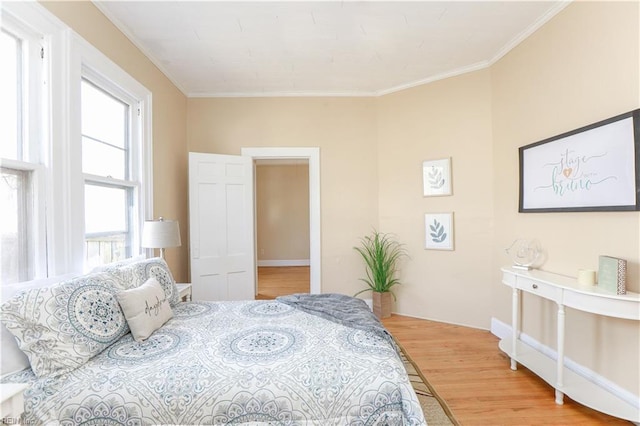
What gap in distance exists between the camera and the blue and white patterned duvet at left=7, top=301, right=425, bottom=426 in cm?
124

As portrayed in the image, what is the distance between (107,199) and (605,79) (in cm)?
370

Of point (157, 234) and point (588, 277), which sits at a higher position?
point (157, 234)

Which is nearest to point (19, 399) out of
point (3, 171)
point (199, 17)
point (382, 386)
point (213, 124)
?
point (3, 171)

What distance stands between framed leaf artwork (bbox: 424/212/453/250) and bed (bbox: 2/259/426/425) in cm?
225

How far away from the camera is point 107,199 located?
243 centimetres

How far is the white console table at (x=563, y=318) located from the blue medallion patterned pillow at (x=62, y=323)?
2.70 meters

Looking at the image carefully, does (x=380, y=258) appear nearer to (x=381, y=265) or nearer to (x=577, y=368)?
(x=381, y=265)

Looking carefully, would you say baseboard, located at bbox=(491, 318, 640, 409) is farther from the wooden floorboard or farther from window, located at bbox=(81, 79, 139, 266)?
window, located at bbox=(81, 79, 139, 266)

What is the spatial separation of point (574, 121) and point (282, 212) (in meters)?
6.04

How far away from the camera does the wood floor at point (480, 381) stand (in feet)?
6.36

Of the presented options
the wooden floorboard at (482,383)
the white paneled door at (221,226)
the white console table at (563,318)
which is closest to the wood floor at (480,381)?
the wooden floorboard at (482,383)

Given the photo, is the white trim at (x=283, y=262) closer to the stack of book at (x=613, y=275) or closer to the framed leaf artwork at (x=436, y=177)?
the framed leaf artwork at (x=436, y=177)

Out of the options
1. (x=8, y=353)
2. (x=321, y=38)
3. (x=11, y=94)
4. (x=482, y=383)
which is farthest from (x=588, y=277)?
(x=11, y=94)

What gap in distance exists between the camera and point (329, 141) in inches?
156
